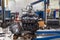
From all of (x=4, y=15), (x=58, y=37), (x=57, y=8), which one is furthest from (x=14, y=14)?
(x=58, y=37)

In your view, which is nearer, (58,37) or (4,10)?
(58,37)

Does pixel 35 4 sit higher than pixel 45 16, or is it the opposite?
pixel 35 4

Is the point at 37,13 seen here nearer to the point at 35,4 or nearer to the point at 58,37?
the point at 35,4

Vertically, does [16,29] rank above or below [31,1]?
below

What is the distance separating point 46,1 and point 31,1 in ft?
0.78

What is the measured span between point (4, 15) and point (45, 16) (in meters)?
0.64

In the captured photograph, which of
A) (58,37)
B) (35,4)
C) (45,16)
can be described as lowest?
(58,37)

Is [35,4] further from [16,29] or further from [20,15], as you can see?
[16,29]

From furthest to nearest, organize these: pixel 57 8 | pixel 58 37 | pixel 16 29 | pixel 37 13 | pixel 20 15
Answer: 1. pixel 57 8
2. pixel 37 13
3. pixel 20 15
4. pixel 16 29
5. pixel 58 37

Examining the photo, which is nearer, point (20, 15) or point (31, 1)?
point (20, 15)

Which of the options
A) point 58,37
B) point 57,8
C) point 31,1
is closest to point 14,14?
point 31,1

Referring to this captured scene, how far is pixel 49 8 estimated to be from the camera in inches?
86.8

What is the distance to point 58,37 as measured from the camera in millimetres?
1227

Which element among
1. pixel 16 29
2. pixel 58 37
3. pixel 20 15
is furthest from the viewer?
pixel 20 15
